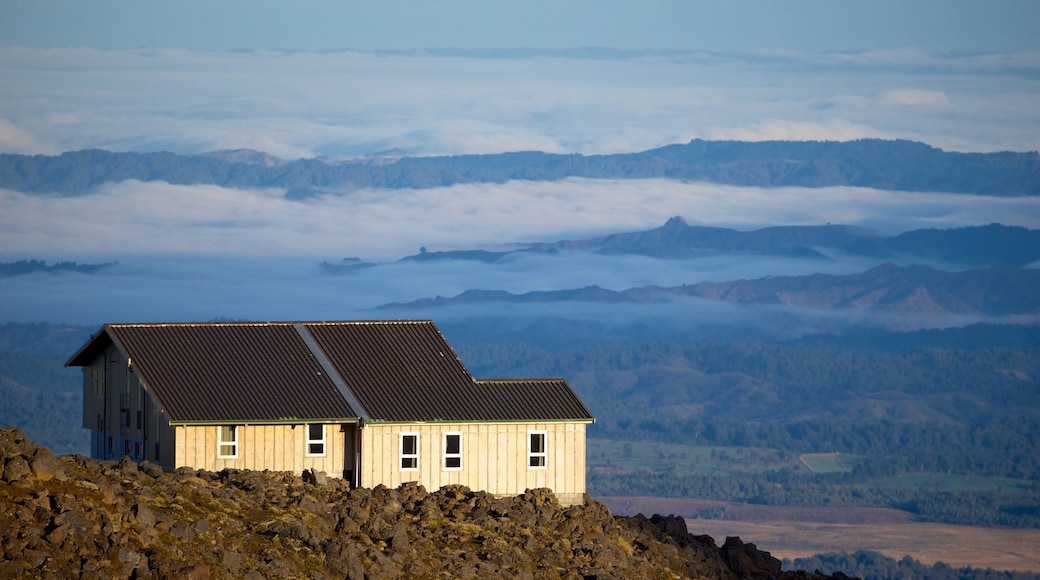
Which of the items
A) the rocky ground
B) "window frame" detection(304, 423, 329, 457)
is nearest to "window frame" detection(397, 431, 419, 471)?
the rocky ground

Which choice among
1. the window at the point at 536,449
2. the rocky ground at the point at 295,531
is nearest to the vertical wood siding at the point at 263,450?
the rocky ground at the point at 295,531

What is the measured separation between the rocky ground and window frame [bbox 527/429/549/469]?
126 centimetres

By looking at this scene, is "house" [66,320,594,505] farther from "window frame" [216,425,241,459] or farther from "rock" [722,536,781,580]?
"rock" [722,536,781,580]

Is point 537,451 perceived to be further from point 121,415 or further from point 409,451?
point 121,415

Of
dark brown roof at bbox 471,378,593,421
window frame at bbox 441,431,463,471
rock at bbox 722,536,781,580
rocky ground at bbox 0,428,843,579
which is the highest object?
dark brown roof at bbox 471,378,593,421

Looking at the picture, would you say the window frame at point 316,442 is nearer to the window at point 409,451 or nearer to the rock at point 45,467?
the window at point 409,451

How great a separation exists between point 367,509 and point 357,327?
1216 cm

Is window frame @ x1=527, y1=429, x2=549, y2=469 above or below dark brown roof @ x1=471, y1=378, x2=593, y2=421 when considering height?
below

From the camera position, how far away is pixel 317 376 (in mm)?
64062

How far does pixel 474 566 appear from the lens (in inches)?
2141

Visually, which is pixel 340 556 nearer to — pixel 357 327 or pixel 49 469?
pixel 49 469

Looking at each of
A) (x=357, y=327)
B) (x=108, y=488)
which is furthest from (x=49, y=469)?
(x=357, y=327)

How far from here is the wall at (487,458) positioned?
6244 centimetres

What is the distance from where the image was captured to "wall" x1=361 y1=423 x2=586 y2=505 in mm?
62438
